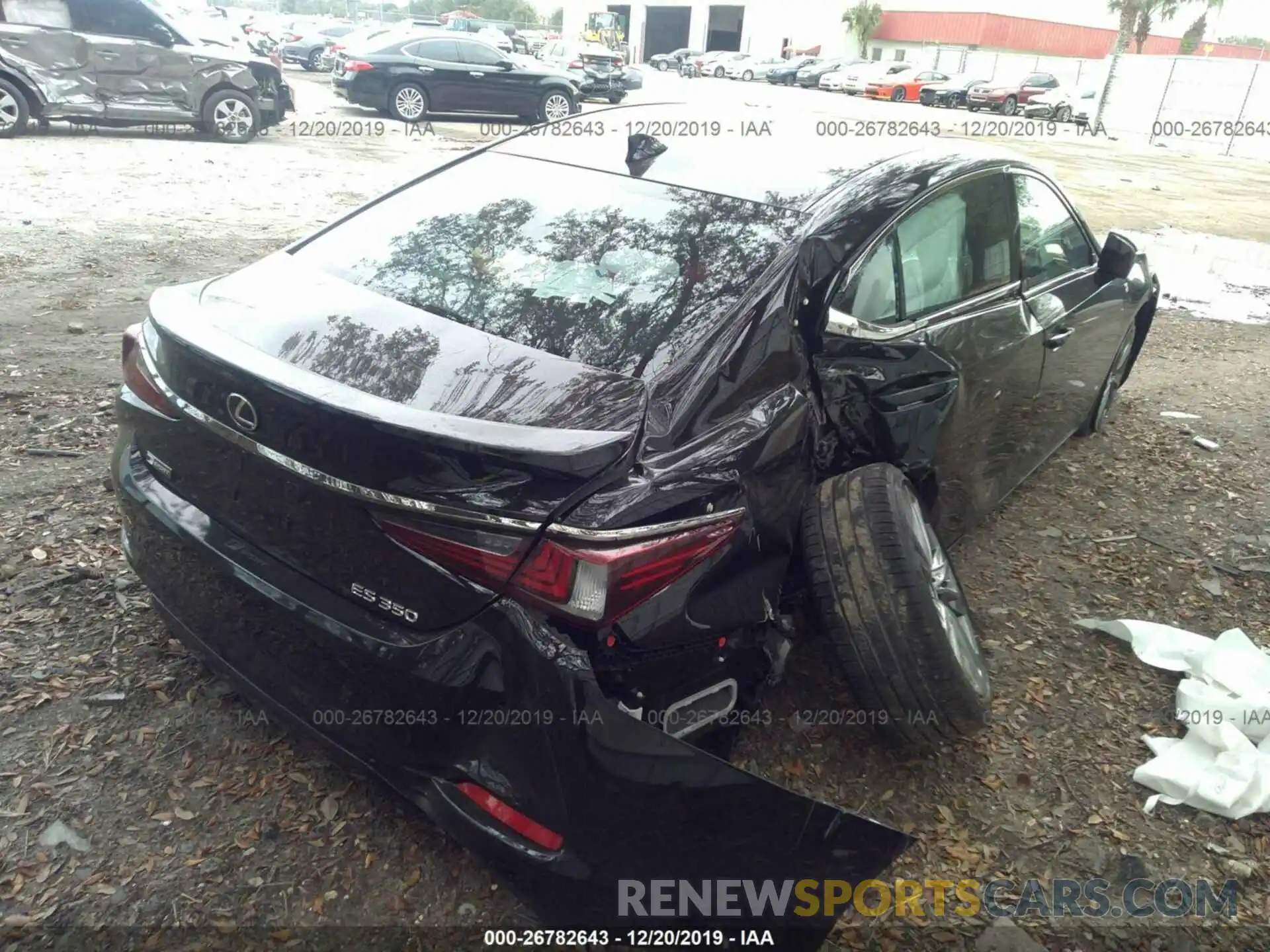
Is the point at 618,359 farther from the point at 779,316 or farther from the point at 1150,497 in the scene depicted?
the point at 1150,497

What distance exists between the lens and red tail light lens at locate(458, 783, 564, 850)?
180 cm

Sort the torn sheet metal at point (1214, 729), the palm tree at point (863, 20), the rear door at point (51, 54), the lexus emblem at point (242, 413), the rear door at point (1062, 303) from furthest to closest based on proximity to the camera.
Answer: the palm tree at point (863, 20), the rear door at point (51, 54), the rear door at point (1062, 303), the torn sheet metal at point (1214, 729), the lexus emblem at point (242, 413)

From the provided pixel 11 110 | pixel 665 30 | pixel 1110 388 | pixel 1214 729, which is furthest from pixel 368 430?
pixel 665 30

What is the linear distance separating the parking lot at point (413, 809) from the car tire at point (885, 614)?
301mm

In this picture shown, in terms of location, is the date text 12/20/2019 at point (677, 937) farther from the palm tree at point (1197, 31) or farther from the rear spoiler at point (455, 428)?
the palm tree at point (1197, 31)

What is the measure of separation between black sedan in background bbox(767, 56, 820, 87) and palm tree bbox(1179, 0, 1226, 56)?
1817 cm

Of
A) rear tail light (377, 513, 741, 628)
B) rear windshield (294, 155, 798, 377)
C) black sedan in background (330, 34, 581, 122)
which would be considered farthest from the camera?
black sedan in background (330, 34, 581, 122)

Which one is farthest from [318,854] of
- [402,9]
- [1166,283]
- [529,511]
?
[402,9]

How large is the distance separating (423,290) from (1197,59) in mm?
35488

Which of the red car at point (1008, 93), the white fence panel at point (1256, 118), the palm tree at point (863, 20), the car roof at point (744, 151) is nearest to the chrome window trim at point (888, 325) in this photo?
the car roof at point (744, 151)

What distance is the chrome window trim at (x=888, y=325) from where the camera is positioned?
2.60m

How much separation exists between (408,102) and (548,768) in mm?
16833

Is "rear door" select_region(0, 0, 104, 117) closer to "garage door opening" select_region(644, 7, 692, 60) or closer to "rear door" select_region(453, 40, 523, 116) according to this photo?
"rear door" select_region(453, 40, 523, 116)

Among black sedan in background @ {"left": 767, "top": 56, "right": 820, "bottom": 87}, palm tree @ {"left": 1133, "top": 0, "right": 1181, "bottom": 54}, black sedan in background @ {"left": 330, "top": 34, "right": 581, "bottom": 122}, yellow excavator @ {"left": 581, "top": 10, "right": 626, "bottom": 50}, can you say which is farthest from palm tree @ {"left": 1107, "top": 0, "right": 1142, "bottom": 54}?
black sedan in background @ {"left": 330, "top": 34, "right": 581, "bottom": 122}
